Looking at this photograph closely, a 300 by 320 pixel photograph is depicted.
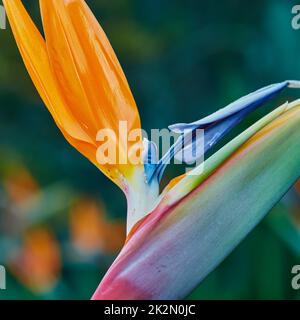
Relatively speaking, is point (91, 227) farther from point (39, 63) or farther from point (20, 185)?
point (39, 63)

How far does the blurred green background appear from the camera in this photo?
147cm

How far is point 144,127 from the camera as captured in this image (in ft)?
4.75

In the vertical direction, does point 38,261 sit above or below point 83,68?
below

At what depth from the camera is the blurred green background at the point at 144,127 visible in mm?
1471

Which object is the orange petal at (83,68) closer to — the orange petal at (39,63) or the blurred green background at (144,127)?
the orange petal at (39,63)

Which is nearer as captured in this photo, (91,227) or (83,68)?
(83,68)

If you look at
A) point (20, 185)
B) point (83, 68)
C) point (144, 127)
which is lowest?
point (20, 185)

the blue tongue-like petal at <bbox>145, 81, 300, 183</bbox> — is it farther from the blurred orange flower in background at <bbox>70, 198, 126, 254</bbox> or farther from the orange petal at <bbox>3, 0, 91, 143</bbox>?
the blurred orange flower in background at <bbox>70, 198, 126, 254</bbox>

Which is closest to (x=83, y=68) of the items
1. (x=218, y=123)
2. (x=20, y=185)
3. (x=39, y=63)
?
(x=39, y=63)

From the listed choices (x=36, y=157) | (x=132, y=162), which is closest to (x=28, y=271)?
(x=36, y=157)

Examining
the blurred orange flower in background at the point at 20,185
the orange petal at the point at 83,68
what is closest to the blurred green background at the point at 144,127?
the blurred orange flower in background at the point at 20,185

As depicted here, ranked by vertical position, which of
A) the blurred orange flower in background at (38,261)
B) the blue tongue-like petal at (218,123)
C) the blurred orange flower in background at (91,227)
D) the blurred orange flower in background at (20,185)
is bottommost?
the blurred orange flower in background at (38,261)

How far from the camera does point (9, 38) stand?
146cm
